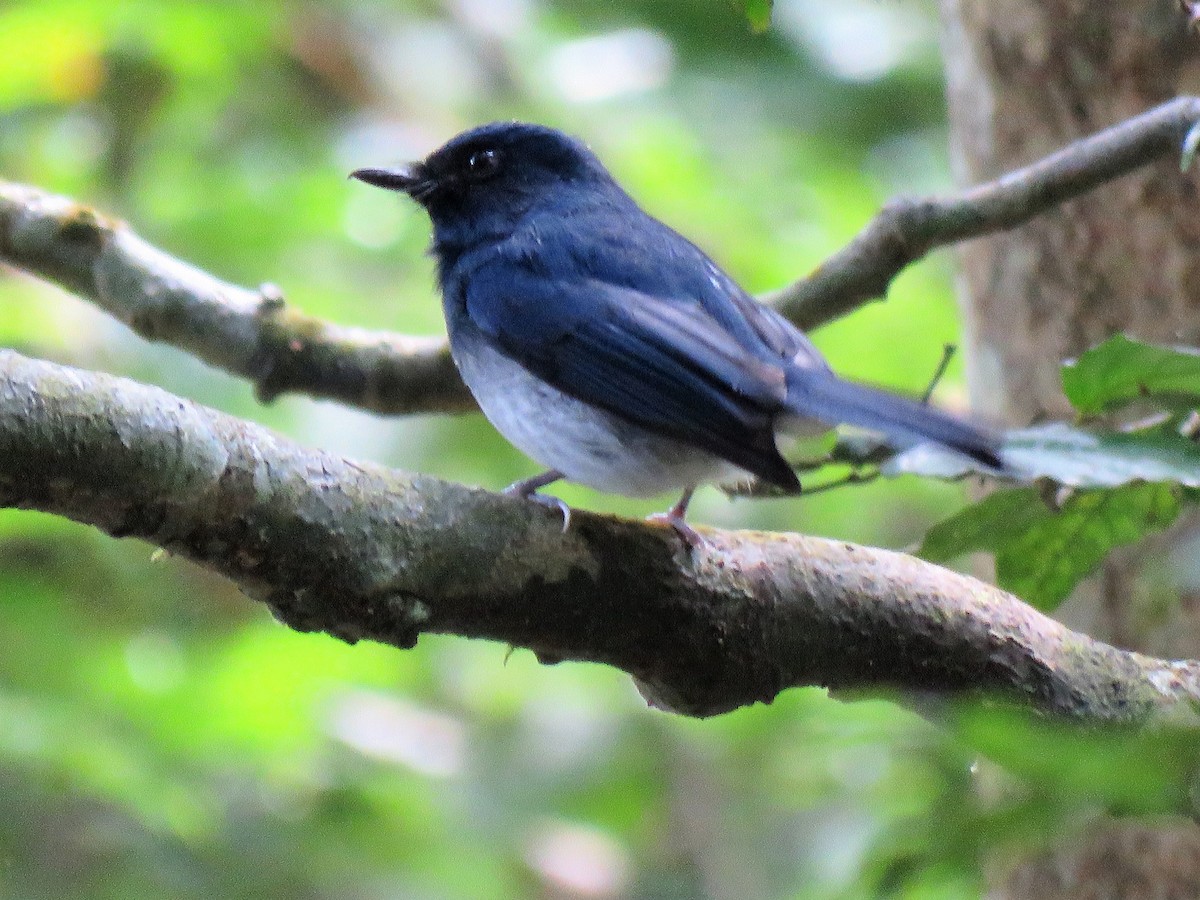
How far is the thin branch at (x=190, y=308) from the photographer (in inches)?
126

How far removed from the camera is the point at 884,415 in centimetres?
246

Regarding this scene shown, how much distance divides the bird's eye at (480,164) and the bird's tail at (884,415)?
1222 millimetres

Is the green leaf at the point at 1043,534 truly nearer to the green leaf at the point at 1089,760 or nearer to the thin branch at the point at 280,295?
the thin branch at the point at 280,295

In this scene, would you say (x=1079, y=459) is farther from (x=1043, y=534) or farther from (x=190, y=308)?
(x=190, y=308)

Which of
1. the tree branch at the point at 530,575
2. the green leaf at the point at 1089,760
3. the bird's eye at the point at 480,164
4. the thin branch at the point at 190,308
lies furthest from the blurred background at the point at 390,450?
the green leaf at the point at 1089,760

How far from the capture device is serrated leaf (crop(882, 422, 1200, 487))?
7.18ft

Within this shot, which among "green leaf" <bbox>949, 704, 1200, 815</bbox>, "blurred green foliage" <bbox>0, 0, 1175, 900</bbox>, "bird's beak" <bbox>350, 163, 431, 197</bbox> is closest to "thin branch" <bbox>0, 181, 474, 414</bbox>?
"bird's beak" <bbox>350, 163, 431, 197</bbox>

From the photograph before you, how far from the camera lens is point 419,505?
2.02 metres

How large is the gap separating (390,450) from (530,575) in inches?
126

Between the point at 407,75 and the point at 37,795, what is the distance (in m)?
4.15

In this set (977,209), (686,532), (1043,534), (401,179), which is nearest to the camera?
(686,532)

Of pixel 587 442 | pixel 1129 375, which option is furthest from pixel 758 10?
pixel 587 442

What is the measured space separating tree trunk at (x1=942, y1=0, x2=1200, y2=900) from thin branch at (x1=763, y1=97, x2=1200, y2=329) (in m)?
0.49

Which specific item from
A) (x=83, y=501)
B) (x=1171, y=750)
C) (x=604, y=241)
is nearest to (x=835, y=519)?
(x=604, y=241)
